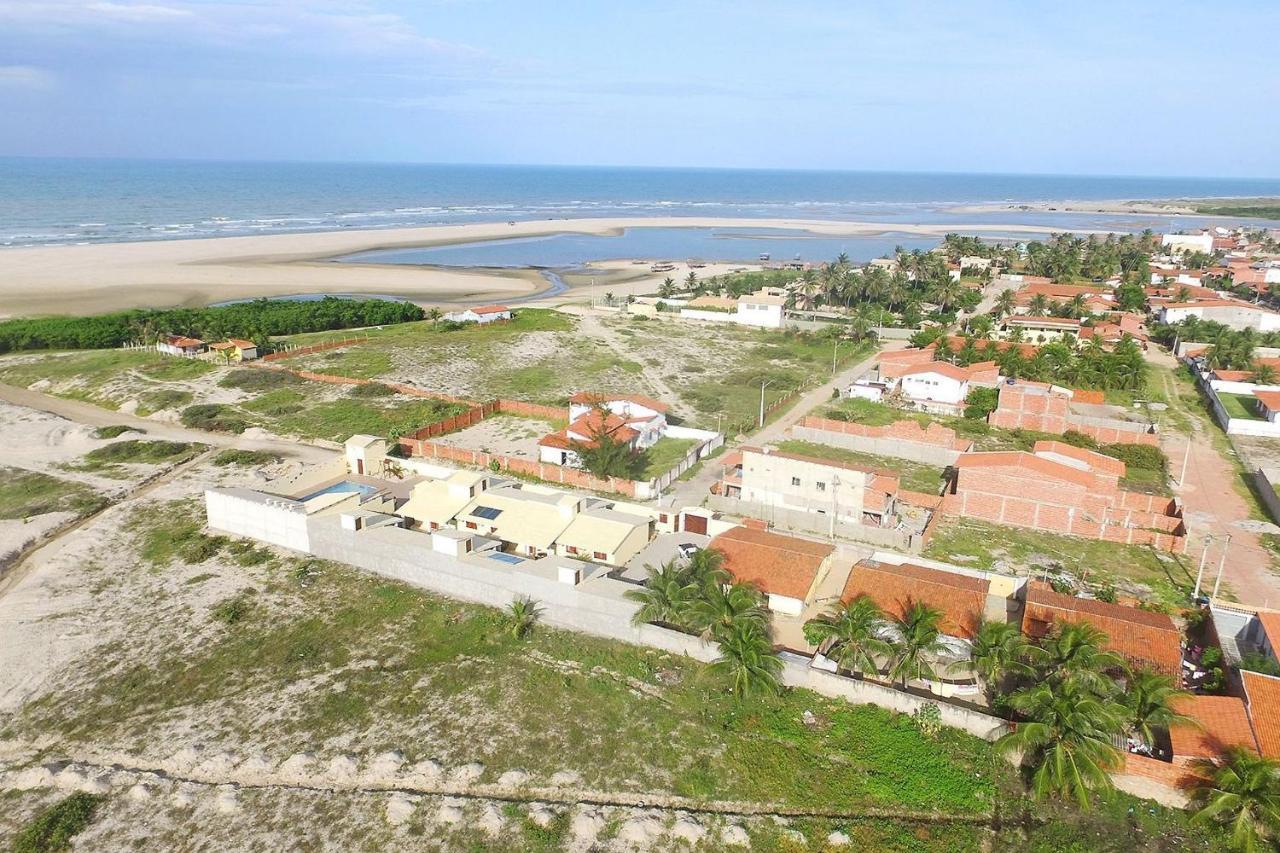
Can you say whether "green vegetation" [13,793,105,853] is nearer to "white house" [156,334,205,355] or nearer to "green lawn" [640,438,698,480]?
"green lawn" [640,438,698,480]

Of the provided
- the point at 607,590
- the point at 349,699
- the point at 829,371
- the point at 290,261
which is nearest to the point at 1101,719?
the point at 607,590

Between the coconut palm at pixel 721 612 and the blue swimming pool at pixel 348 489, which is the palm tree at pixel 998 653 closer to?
the coconut palm at pixel 721 612

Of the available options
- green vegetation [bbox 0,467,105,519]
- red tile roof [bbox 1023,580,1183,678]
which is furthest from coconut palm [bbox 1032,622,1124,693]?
green vegetation [bbox 0,467,105,519]

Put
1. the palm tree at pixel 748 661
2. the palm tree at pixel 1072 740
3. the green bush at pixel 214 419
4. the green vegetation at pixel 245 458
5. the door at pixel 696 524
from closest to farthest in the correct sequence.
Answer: the palm tree at pixel 1072 740, the palm tree at pixel 748 661, the door at pixel 696 524, the green vegetation at pixel 245 458, the green bush at pixel 214 419

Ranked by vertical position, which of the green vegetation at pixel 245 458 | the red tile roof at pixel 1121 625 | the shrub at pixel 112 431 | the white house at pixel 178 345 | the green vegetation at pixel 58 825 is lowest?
the green vegetation at pixel 58 825

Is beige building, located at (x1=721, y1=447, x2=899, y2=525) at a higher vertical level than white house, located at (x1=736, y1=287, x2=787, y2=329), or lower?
lower

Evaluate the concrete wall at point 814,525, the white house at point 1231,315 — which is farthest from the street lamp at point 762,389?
the white house at point 1231,315

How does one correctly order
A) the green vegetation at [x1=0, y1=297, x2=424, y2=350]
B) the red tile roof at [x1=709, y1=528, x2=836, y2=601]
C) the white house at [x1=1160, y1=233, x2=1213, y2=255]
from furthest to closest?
1. the white house at [x1=1160, y1=233, x2=1213, y2=255]
2. the green vegetation at [x1=0, y1=297, x2=424, y2=350]
3. the red tile roof at [x1=709, y1=528, x2=836, y2=601]
